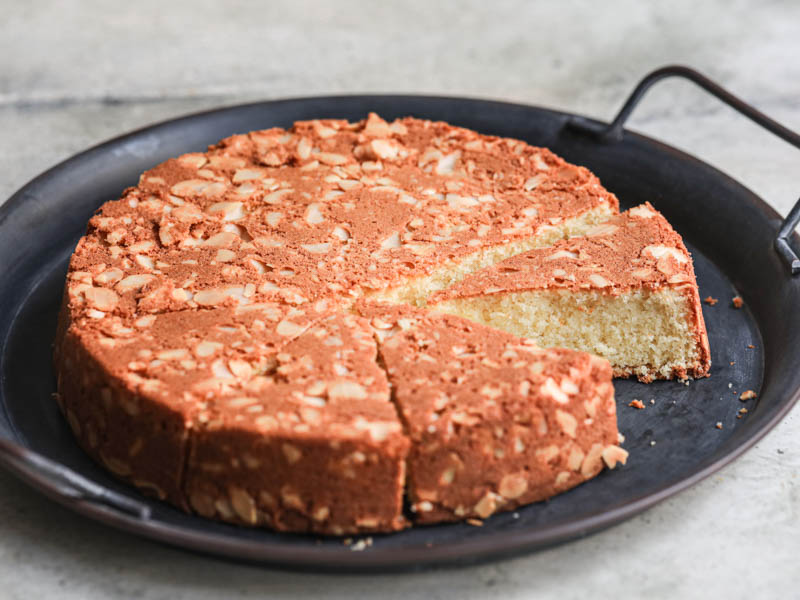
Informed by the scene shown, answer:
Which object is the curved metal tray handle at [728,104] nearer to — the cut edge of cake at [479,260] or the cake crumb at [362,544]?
the cut edge of cake at [479,260]

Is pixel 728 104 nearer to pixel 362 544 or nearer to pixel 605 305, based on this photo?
pixel 605 305

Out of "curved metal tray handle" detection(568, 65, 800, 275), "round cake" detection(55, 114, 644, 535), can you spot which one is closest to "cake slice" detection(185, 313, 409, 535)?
"round cake" detection(55, 114, 644, 535)

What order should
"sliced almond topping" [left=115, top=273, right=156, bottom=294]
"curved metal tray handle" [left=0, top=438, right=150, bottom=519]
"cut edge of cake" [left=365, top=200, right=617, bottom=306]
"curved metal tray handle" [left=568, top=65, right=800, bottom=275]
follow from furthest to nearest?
1. "curved metal tray handle" [left=568, top=65, right=800, bottom=275]
2. "cut edge of cake" [left=365, top=200, right=617, bottom=306]
3. "sliced almond topping" [left=115, top=273, right=156, bottom=294]
4. "curved metal tray handle" [left=0, top=438, right=150, bottom=519]

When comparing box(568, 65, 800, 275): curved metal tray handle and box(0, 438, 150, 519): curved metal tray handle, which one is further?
box(568, 65, 800, 275): curved metal tray handle

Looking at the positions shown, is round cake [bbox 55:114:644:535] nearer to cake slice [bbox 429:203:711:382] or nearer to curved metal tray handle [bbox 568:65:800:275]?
cake slice [bbox 429:203:711:382]

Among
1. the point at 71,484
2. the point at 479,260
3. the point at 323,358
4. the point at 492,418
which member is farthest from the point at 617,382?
the point at 71,484
